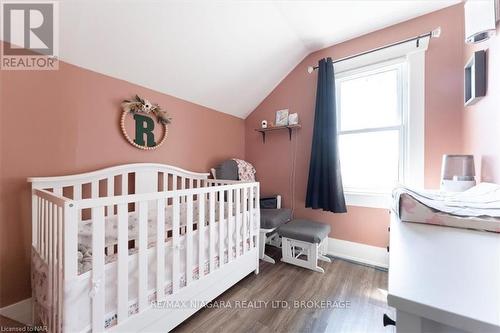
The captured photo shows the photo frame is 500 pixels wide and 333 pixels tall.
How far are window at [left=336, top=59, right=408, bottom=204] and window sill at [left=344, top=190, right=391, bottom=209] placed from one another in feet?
0.07

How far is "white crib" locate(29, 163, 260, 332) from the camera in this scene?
948 mm

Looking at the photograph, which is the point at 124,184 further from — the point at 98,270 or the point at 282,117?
the point at 282,117

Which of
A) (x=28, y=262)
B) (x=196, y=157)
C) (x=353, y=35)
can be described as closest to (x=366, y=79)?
(x=353, y=35)

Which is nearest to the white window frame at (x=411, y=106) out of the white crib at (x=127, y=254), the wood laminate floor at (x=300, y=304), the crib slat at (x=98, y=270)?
the wood laminate floor at (x=300, y=304)

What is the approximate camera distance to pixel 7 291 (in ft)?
4.45

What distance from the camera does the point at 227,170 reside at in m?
2.66

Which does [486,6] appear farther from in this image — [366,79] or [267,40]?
[267,40]

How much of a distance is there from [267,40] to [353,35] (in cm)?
95

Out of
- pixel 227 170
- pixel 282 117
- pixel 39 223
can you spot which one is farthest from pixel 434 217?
pixel 282 117

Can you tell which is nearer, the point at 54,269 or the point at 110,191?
the point at 54,269

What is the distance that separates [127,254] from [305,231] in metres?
1.55

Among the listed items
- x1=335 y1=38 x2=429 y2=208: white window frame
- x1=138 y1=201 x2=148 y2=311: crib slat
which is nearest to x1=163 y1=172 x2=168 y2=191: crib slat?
x1=138 y1=201 x2=148 y2=311: crib slat

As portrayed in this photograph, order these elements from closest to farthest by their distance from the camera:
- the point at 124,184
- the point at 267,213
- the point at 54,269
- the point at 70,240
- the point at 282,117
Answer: the point at 70,240
the point at 54,269
the point at 124,184
the point at 267,213
the point at 282,117

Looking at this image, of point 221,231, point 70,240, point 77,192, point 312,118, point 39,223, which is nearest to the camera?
point 70,240
